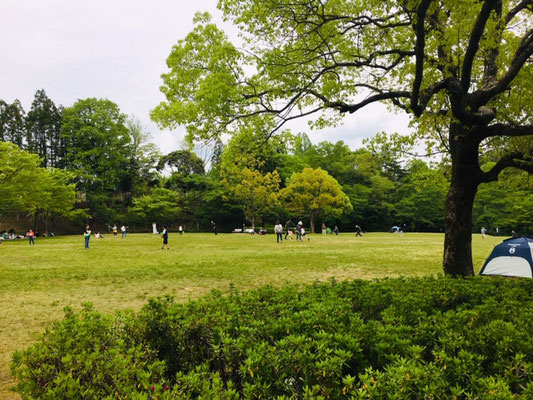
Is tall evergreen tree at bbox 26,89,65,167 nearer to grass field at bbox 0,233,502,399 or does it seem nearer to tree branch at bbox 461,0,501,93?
grass field at bbox 0,233,502,399

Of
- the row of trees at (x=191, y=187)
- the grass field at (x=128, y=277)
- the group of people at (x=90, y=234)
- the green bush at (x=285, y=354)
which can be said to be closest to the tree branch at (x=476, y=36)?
the green bush at (x=285, y=354)

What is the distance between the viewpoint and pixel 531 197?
36.2 meters

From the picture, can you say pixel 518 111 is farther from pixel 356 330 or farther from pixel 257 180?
pixel 257 180

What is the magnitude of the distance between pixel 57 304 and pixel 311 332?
6.76 m

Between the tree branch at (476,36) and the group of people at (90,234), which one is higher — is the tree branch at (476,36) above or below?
above

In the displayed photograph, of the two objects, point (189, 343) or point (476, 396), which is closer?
point (476, 396)

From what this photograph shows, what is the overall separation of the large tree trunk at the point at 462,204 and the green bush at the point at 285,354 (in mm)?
4112

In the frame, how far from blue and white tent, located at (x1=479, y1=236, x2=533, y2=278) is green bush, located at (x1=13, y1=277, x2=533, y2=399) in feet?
21.5

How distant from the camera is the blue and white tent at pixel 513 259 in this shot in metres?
8.84

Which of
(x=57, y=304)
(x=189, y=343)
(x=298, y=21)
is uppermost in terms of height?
(x=298, y=21)

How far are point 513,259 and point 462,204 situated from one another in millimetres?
3322

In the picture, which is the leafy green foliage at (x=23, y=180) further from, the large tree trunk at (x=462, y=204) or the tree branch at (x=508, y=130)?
the tree branch at (x=508, y=130)

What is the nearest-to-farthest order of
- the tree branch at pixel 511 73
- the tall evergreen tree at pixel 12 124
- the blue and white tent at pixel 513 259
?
the tree branch at pixel 511 73 → the blue and white tent at pixel 513 259 → the tall evergreen tree at pixel 12 124

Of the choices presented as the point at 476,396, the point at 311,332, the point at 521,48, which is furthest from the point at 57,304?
the point at 521,48
